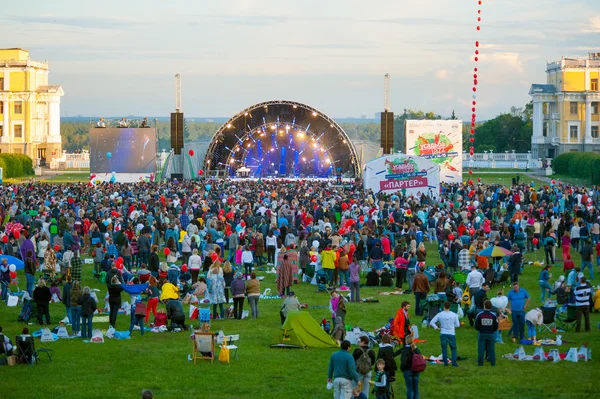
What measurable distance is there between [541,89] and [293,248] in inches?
2915

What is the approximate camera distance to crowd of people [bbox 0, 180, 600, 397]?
19.8m

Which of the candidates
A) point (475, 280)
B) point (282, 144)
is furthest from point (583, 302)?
point (282, 144)

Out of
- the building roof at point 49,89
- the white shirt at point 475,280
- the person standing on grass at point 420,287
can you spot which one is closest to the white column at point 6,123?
the building roof at point 49,89

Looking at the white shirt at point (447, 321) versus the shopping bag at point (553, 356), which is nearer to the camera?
the white shirt at point (447, 321)

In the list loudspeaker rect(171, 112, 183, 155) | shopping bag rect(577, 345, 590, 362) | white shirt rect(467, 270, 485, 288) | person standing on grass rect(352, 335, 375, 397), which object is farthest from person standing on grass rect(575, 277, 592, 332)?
loudspeaker rect(171, 112, 183, 155)

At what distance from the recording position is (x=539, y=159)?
94250 mm

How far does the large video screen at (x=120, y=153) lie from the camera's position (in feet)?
208

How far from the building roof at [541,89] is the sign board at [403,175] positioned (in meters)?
54.2

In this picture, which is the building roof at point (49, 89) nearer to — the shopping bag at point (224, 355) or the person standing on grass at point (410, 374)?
the shopping bag at point (224, 355)

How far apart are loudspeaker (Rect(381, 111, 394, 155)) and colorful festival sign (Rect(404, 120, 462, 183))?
2276 millimetres

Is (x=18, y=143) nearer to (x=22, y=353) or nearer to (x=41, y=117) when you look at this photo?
(x=41, y=117)

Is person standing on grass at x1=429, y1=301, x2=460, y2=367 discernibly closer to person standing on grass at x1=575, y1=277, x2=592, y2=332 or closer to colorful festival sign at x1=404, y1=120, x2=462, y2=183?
person standing on grass at x1=575, y1=277, x2=592, y2=332

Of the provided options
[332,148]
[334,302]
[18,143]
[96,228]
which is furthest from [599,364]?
[18,143]

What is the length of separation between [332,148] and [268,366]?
52.6 m
